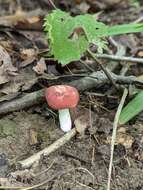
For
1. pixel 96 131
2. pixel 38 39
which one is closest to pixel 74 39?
pixel 96 131

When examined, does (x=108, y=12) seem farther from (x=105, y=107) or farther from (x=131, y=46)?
(x=105, y=107)

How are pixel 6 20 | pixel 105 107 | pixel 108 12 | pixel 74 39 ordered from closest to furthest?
pixel 74 39, pixel 105 107, pixel 6 20, pixel 108 12

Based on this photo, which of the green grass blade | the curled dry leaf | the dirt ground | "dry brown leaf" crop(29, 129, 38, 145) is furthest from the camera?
the green grass blade

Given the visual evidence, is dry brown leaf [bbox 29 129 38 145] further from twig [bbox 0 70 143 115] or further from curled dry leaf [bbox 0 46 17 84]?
curled dry leaf [bbox 0 46 17 84]

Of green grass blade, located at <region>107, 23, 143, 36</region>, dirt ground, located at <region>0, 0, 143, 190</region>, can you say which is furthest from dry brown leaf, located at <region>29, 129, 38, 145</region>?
green grass blade, located at <region>107, 23, 143, 36</region>

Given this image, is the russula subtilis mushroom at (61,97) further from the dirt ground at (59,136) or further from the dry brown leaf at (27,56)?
the dry brown leaf at (27,56)

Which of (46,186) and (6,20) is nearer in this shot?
(46,186)

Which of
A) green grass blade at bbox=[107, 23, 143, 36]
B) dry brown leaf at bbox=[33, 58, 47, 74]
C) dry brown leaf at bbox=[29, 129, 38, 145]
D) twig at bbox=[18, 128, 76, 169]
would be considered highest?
green grass blade at bbox=[107, 23, 143, 36]
